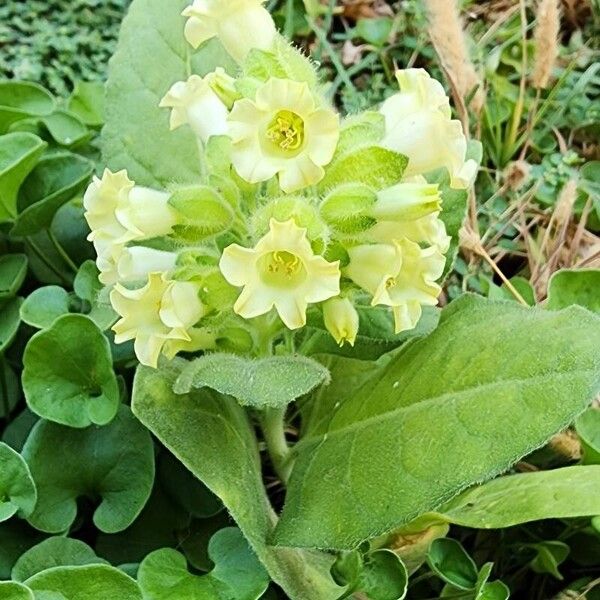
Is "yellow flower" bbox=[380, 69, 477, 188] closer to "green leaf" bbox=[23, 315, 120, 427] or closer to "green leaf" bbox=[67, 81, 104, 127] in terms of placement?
"green leaf" bbox=[23, 315, 120, 427]

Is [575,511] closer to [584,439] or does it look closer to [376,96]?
[584,439]

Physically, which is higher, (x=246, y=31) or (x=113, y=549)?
(x=246, y=31)

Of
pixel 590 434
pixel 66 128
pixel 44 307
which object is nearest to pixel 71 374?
pixel 44 307

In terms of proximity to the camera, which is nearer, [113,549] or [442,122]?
[442,122]

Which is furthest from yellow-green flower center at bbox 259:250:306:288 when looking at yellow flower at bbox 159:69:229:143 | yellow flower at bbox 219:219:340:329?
yellow flower at bbox 159:69:229:143

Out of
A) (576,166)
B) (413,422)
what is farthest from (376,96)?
(413,422)

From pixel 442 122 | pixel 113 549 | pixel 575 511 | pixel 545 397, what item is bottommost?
pixel 113 549

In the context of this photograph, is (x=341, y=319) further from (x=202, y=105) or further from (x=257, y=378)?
(x=202, y=105)

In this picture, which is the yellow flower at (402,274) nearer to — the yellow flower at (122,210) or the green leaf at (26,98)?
the yellow flower at (122,210)

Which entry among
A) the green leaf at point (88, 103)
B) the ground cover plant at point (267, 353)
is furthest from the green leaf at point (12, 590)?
the green leaf at point (88, 103)
